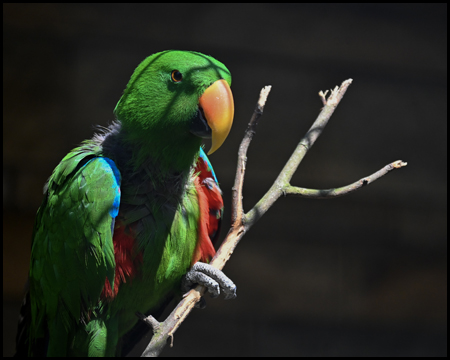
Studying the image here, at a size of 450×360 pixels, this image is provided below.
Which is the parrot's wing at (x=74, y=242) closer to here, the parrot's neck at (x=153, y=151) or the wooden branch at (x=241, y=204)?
the parrot's neck at (x=153, y=151)

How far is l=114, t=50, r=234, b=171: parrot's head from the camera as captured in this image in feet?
3.88

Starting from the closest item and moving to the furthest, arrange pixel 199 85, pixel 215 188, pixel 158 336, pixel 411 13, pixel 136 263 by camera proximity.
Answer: pixel 158 336 → pixel 199 85 → pixel 136 263 → pixel 215 188 → pixel 411 13

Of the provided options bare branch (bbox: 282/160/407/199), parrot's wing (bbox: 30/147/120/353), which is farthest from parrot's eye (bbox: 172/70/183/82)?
bare branch (bbox: 282/160/407/199)

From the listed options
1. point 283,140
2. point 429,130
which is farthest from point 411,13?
point 283,140

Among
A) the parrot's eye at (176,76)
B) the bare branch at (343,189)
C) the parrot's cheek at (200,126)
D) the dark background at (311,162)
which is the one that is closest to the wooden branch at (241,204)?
the bare branch at (343,189)

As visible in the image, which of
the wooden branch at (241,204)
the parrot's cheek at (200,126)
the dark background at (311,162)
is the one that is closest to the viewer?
the wooden branch at (241,204)

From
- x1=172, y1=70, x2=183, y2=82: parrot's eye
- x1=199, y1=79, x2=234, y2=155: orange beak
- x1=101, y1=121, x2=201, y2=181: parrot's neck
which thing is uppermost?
x1=172, y1=70, x2=183, y2=82: parrot's eye

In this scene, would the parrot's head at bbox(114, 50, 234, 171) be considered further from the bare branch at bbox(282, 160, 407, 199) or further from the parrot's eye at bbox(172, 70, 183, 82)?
the bare branch at bbox(282, 160, 407, 199)

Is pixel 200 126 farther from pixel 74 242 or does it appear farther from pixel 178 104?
pixel 74 242

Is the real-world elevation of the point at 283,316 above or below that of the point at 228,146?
below

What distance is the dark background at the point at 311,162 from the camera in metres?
2.61

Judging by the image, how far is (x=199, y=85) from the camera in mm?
1193

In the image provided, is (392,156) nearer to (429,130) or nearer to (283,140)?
(429,130)

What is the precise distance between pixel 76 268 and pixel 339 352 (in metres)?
2.13
